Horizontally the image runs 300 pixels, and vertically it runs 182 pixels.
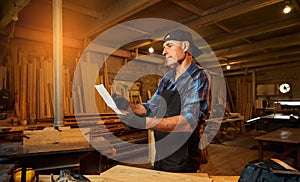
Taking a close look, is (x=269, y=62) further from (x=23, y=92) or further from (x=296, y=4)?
(x=23, y=92)

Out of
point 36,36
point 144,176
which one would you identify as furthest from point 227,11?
point 36,36

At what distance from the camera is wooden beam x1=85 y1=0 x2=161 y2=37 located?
262 centimetres

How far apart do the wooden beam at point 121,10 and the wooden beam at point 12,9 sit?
3.74ft

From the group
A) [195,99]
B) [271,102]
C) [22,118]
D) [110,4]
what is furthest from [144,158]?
[271,102]

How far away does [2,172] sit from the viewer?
1011mm

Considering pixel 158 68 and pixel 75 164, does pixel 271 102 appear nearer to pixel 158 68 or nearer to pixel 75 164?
pixel 158 68

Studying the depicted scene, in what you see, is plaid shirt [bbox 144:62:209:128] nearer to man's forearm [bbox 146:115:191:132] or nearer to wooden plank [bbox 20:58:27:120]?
man's forearm [bbox 146:115:191:132]

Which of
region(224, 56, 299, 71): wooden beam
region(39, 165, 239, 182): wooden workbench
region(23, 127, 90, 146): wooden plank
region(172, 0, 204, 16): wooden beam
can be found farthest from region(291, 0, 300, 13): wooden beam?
region(224, 56, 299, 71): wooden beam

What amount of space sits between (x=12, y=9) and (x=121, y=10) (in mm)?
1334

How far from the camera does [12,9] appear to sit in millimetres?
2529

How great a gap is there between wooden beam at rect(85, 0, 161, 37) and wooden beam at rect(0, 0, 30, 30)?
1.14 m

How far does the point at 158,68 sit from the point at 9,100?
431 cm

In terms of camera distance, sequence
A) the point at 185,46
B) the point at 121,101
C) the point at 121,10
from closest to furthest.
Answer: the point at 121,101 → the point at 185,46 → the point at 121,10

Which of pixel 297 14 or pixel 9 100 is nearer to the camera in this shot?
pixel 9 100
